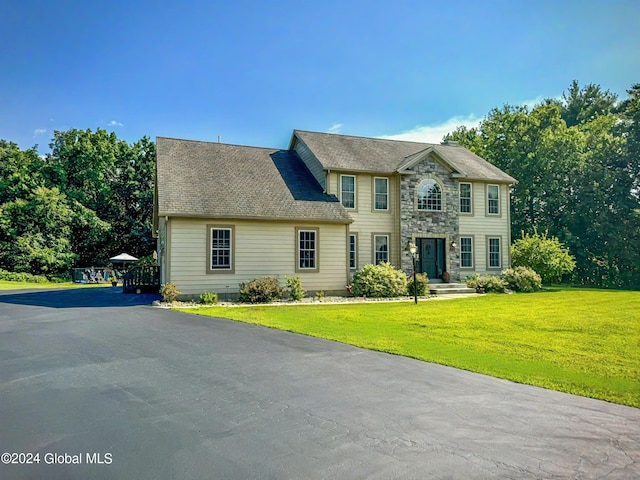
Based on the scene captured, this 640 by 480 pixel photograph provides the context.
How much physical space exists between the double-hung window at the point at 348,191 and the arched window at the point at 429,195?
347 centimetres

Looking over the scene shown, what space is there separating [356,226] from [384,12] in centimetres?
981

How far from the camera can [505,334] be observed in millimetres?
10258

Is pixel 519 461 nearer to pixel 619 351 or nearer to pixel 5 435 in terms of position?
pixel 5 435

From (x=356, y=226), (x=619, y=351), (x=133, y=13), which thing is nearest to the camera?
(x=619, y=351)

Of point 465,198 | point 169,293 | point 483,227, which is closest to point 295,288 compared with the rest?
point 169,293

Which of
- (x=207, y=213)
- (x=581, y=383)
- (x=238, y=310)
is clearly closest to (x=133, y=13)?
(x=207, y=213)

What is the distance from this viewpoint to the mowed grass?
676 centimetres

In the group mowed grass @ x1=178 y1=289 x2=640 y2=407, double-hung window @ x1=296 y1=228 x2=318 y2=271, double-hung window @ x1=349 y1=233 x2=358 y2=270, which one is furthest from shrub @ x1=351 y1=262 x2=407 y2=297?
mowed grass @ x1=178 y1=289 x2=640 y2=407

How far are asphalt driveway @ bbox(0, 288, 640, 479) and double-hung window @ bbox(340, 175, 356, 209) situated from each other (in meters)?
13.6

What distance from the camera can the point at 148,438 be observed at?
420cm

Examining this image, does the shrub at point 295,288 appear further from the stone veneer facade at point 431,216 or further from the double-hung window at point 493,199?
the double-hung window at point 493,199

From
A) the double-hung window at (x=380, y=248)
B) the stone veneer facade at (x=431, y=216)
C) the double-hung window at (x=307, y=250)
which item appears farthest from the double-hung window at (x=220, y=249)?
the stone veneer facade at (x=431, y=216)

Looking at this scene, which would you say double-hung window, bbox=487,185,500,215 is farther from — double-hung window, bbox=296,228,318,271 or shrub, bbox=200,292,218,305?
shrub, bbox=200,292,218,305

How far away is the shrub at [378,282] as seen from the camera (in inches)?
761
